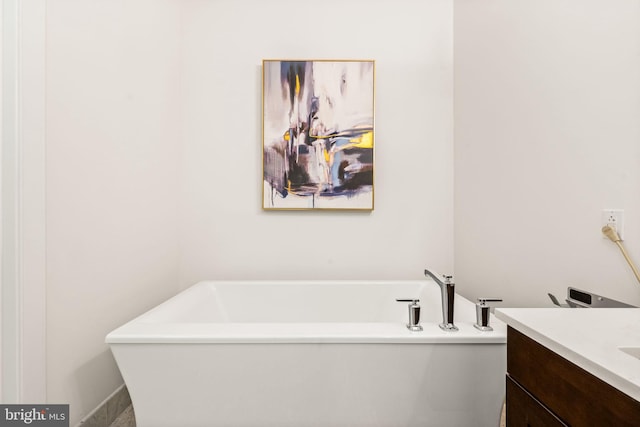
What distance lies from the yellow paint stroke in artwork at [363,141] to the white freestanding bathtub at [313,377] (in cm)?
121

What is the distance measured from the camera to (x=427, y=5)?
2.06 m

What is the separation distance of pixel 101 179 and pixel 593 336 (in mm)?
1689

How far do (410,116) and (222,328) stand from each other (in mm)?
1639

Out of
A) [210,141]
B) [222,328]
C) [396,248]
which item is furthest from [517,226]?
[210,141]

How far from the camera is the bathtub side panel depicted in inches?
42.9

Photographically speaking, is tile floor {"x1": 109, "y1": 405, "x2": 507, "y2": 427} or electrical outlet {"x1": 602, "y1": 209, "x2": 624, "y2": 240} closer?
electrical outlet {"x1": 602, "y1": 209, "x2": 624, "y2": 240}

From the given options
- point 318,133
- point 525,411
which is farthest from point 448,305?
point 318,133

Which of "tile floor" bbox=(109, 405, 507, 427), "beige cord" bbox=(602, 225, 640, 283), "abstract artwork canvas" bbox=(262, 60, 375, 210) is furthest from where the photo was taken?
"abstract artwork canvas" bbox=(262, 60, 375, 210)

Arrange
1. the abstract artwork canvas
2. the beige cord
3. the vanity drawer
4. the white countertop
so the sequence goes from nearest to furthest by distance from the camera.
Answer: the white countertop
the vanity drawer
the beige cord
the abstract artwork canvas

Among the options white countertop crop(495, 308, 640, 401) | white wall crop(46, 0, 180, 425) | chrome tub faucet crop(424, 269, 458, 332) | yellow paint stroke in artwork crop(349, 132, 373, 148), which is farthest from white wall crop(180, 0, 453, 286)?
white countertop crop(495, 308, 640, 401)

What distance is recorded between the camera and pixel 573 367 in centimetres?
61

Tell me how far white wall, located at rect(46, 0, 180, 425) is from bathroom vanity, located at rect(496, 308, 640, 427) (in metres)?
1.45

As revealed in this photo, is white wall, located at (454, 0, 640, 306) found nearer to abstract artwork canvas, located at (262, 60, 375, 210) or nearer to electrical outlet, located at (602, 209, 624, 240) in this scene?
electrical outlet, located at (602, 209, 624, 240)

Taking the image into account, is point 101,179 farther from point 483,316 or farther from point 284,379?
point 483,316
